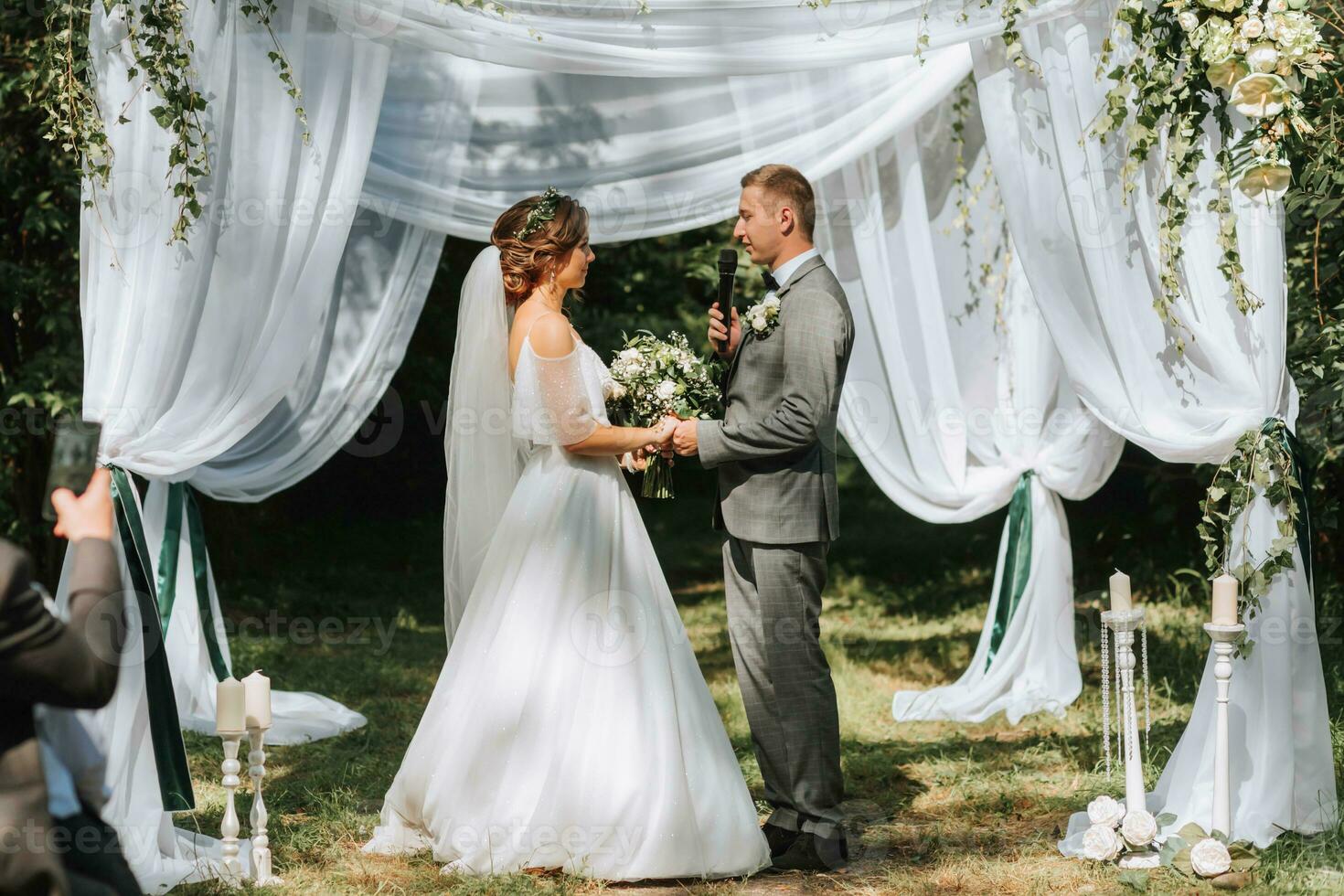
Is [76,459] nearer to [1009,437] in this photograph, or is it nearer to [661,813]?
[661,813]

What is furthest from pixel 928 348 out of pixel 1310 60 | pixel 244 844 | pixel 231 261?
pixel 244 844

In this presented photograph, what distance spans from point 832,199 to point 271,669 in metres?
3.85

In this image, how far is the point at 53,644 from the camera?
7.46 feet

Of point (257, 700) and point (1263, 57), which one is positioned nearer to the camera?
point (1263, 57)

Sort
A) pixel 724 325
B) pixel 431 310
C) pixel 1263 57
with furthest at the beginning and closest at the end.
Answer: pixel 431 310, pixel 724 325, pixel 1263 57

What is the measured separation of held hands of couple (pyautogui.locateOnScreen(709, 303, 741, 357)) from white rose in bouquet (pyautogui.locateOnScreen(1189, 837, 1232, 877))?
6.30 feet

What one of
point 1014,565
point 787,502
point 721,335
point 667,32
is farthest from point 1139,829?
point 667,32

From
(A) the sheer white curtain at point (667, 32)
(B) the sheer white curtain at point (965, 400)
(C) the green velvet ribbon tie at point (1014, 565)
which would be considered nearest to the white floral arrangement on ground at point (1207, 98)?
(A) the sheer white curtain at point (667, 32)

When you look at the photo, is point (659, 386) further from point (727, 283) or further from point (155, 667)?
point (155, 667)

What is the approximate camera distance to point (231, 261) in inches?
172

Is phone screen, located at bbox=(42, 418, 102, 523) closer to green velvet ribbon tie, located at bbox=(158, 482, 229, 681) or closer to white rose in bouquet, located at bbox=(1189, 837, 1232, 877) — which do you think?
white rose in bouquet, located at bbox=(1189, 837, 1232, 877)

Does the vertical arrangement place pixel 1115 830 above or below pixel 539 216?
below

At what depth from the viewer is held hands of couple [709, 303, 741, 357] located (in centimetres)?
422

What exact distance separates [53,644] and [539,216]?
2.23 meters
